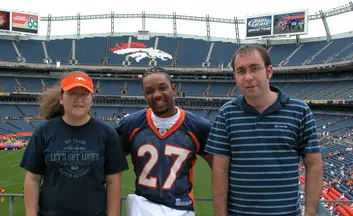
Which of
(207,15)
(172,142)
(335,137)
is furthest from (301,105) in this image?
(207,15)

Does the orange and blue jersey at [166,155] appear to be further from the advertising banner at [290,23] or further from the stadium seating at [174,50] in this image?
the advertising banner at [290,23]

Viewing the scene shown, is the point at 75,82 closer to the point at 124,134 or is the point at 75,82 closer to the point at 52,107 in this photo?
the point at 52,107

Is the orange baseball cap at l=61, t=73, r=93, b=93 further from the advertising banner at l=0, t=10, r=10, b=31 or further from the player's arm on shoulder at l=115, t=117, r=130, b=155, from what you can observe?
the advertising banner at l=0, t=10, r=10, b=31

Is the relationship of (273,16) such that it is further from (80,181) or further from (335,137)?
(80,181)

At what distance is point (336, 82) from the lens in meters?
36.0

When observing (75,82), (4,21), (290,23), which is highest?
(4,21)

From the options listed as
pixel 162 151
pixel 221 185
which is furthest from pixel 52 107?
pixel 221 185

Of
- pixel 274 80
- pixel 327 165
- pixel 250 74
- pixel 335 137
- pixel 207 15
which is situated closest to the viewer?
pixel 250 74

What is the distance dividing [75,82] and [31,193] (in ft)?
3.35

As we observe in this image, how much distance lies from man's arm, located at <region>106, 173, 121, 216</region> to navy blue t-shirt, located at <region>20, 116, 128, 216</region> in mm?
52

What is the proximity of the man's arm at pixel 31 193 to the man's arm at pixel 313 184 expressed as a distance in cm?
224

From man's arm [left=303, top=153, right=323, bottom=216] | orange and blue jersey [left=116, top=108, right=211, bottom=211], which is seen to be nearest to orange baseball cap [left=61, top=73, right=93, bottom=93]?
orange and blue jersey [left=116, top=108, right=211, bottom=211]

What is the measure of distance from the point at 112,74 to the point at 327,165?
3051 cm

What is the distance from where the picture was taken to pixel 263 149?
2.56 meters
